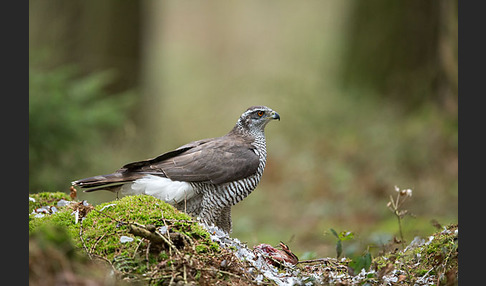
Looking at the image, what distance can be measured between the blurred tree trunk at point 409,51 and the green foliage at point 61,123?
6808 mm

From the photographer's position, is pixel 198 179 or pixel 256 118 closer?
Result: pixel 198 179

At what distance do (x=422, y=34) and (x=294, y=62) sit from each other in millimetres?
7808

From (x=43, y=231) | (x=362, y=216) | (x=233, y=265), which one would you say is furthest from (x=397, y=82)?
(x=43, y=231)

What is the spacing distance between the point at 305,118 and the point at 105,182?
29.7 feet

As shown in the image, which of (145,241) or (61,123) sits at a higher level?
(61,123)

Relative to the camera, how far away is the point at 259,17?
27.0 metres

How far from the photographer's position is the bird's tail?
5.47m

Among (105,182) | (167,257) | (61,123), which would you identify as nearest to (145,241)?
(167,257)

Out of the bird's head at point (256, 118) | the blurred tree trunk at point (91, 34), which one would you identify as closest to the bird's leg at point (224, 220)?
the bird's head at point (256, 118)

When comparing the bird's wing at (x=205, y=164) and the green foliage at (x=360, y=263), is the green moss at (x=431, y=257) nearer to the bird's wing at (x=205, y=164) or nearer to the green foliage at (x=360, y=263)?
the green foliage at (x=360, y=263)

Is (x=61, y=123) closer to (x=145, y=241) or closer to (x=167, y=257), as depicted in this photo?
(x=145, y=241)

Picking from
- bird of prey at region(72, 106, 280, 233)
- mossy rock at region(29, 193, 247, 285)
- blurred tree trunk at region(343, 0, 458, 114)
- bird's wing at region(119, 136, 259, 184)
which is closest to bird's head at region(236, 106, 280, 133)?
bird's wing at region(119, 136, 259, 184)

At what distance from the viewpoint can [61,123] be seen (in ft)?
27.4

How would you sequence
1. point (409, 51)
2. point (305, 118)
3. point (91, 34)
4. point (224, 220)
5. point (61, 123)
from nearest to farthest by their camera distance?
point (224, 220) < point (61, 123) < point (91, 34) < point (409, 51) < point (305, 118)
